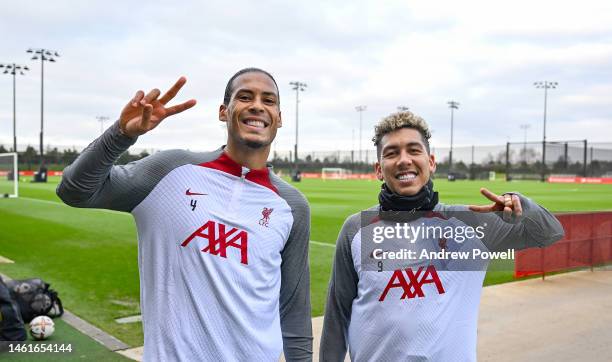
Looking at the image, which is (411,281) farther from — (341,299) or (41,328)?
(41,328)

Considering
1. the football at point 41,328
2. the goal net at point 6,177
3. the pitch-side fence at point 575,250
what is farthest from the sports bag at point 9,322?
the goal net at point 6,177

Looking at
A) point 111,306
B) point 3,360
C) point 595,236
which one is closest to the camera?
point 3,360

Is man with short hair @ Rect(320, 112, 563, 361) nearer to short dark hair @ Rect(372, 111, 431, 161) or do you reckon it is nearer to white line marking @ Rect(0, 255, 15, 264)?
short dark hair @ Rect(372, 111, 431, 161)

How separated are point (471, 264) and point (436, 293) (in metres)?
0.23

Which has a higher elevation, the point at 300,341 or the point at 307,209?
the point at 307,209

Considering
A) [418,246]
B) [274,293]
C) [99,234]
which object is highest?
[418,246]

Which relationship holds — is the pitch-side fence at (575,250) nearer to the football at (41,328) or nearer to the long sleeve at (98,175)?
the football at (41,328)

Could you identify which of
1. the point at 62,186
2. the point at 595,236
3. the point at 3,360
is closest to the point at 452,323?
the point at 62,186

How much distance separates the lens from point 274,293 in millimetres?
2395

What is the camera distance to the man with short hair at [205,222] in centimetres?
218

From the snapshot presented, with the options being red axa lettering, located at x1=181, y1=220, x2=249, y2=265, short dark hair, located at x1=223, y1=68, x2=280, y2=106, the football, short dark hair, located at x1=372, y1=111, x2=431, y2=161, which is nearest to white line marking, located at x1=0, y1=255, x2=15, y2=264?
the football

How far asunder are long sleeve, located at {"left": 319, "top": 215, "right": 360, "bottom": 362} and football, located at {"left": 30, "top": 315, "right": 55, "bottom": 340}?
3.94 meters

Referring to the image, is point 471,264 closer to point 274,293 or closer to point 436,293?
point 436,293

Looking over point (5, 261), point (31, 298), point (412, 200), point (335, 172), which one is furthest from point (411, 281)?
point (335, 172)
